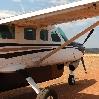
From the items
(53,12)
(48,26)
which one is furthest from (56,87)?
(53,12)

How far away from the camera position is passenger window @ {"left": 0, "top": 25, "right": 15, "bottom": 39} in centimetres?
1178

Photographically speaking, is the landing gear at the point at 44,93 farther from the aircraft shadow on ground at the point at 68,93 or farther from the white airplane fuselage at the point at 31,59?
the aircraft shadow on ground at the point at 68,93

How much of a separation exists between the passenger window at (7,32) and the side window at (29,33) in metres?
0.78

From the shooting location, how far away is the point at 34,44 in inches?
516

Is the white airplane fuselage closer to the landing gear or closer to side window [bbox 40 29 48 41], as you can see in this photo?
side window [bbox 40 29 48 41]

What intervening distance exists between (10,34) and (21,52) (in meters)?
0.80

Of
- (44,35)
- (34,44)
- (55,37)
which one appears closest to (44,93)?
(34,44)

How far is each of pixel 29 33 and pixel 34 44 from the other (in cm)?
48

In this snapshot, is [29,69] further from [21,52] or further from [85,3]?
[85,3]

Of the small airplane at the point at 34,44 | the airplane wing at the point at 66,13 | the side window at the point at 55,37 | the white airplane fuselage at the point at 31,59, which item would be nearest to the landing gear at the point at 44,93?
the small airplane at the point at 34,44

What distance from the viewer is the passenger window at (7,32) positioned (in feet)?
38.7

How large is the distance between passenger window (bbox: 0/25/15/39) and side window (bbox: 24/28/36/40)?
779 millimetres

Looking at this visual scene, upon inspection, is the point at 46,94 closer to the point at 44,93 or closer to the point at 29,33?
the point at 44,93

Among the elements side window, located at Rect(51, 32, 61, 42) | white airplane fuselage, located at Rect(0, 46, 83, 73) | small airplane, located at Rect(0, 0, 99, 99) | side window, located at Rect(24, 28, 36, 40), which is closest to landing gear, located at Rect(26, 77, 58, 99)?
small airplane, located at Rect(0, 0, 99, 99)
